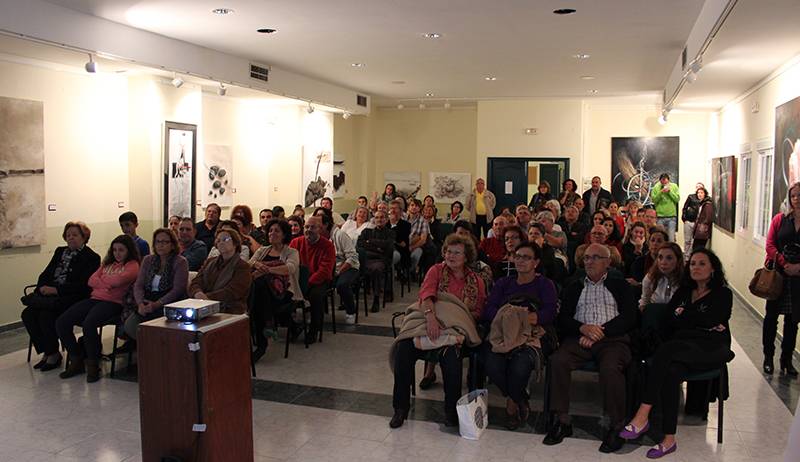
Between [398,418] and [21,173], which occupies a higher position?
[21,173]

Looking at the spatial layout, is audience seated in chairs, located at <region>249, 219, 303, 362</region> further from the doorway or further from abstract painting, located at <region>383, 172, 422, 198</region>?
abstract painting, located at <region>383, 172, 422, 198</region>

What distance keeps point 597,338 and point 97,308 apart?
4025mm

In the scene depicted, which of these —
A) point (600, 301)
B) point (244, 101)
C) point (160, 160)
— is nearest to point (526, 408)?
point (600, 301)

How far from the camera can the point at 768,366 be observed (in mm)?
Result: 5793

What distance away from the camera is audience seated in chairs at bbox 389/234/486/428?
4.50 metres

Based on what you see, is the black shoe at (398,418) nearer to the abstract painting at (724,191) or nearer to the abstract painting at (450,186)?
the abstract painting at (724,191)

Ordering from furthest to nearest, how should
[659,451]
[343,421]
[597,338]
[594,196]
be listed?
1. [594,196]
2. [343,421]
3. [597,338]
4. [659,451]

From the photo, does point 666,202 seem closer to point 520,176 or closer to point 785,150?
point 520,176

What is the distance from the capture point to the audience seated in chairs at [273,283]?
5949 millimetres

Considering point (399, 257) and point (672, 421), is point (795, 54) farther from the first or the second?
point (399, 257)

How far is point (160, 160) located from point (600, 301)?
6.05 m

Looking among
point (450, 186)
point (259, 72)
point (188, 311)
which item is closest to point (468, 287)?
point (188, 311)

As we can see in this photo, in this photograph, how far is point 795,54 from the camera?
21.2ft

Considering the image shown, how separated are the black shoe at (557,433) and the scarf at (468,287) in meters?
1.01
